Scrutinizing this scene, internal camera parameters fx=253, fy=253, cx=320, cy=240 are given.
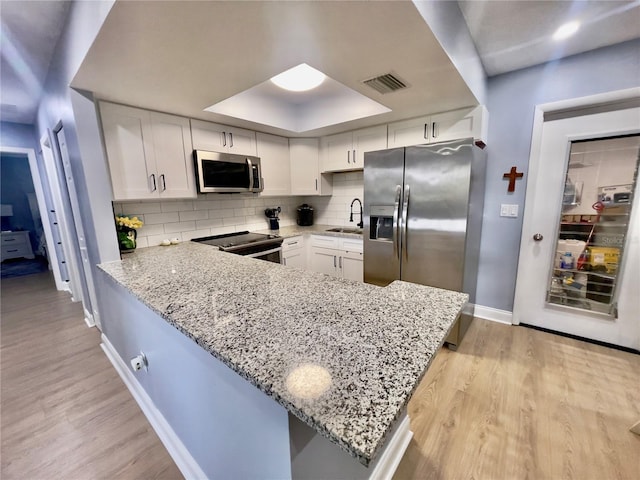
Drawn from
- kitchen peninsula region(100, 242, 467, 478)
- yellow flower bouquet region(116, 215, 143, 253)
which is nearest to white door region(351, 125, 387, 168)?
kitchen peninsula region(100, 242, 467, 478)

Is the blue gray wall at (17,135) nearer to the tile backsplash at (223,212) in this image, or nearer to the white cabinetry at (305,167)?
the tile backsplash at (223,212)

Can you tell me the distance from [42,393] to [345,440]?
103 inches

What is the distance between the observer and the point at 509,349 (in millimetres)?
2164

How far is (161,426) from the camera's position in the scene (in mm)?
1478

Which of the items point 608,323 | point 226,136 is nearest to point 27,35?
point 226,136

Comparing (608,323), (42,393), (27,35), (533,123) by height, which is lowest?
(42,393)

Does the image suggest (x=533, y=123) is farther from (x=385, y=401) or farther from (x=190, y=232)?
(x=190, y=232)

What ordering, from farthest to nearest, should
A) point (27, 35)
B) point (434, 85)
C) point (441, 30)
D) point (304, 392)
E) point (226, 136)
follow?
point (226, 136)
point (434, 85)
point (27, 35)
point (441, 30)
point (304, 392)

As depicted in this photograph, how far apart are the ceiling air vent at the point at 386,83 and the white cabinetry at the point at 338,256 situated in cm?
152

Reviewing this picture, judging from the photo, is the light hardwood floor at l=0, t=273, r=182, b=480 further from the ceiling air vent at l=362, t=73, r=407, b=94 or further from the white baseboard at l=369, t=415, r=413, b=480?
the ceiling air vent at l=362, t=73, r=407, b=94

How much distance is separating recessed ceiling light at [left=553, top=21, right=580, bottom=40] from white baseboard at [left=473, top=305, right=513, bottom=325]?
2312 millimetres

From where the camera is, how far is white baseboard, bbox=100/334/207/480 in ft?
4.09

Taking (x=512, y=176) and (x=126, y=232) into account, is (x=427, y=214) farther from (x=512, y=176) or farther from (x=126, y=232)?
(x=126, y=232)

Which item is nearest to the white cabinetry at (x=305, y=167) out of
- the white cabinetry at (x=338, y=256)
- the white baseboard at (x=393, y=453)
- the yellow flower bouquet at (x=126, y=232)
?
the white cabinetry at (x=338, y=256)
